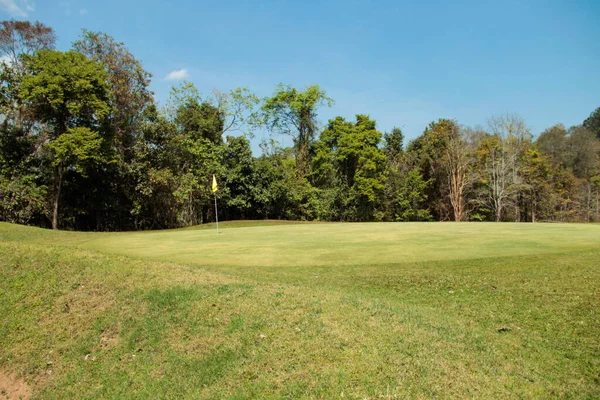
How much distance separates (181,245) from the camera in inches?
491

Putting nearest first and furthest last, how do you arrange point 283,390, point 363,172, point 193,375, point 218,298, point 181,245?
point 283,390
point 193,375
point 218,298
point 181,245
point 363,172

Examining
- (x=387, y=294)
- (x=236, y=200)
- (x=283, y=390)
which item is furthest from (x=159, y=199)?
(x=283, y=390)

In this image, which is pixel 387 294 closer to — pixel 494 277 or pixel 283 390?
pixel 494 277

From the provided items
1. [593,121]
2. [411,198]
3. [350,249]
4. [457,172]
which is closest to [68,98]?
[350,249]

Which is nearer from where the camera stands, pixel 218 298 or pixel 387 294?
pixel 218 298

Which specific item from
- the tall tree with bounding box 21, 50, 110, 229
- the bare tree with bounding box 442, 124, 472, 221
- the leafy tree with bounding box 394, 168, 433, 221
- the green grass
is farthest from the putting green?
the bare tree with bounding box 442, 124, 472, 221

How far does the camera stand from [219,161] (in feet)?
110

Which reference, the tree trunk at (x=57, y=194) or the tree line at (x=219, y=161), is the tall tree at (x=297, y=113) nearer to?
the tree line at (x=219, y=161)

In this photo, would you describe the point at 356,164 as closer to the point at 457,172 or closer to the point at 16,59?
the point at 457,172

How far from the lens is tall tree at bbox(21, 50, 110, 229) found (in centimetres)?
2341

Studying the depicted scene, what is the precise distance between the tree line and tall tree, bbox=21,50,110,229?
88mm

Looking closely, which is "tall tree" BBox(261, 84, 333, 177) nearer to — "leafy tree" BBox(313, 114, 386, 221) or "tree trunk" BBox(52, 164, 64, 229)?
"leafy tree" BBox(313, 114, 386, 221)

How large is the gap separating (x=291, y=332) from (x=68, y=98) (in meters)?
26.4

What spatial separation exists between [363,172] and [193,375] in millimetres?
37415
